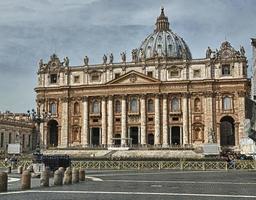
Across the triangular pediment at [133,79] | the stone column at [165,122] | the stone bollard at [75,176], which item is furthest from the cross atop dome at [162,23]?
the stone bollard at [75,176]

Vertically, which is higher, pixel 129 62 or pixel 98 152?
pixel 129 62

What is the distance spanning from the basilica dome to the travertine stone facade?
28.1m

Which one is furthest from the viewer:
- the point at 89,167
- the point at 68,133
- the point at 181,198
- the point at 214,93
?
the point at 68,133

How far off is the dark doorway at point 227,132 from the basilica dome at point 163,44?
27526 mm

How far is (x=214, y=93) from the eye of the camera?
85812 mm

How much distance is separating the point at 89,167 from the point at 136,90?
143 ft

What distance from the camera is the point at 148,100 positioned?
8850 cm

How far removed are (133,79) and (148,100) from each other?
17.1ft

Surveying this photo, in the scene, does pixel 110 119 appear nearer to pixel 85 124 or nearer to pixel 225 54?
pixel 85 124

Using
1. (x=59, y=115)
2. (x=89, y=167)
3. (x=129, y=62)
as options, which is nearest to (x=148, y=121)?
(x=129, y=62)

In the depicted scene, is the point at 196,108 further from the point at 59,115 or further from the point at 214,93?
the point at 59,115

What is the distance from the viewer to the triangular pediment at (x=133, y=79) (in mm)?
87500

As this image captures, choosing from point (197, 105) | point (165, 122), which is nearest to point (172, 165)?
point (165, 122)

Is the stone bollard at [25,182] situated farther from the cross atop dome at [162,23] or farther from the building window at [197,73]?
the cross atop dome at [162,23]
